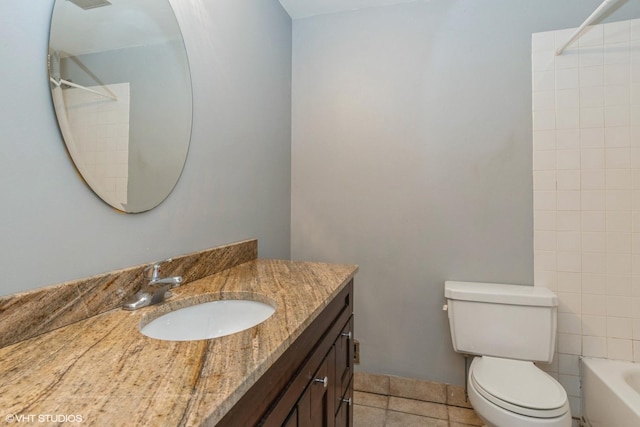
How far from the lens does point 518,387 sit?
139cm

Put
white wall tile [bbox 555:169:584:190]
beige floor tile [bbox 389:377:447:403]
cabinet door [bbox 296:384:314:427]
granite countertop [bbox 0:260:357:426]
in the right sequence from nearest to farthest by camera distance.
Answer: granite countertop [bbox 0:260:357:426] < cabinet door [bbox 296:384:314:427] < white wall tile [bbox 555:169:584:190] < beige floor tile [bbox 389:377:447:403]

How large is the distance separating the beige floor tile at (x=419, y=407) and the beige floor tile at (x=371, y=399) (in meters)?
0.04

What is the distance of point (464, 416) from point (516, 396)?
0.60m


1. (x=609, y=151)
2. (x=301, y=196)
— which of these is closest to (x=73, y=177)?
(x=301, y=196)

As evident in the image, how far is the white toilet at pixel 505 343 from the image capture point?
1322 mm

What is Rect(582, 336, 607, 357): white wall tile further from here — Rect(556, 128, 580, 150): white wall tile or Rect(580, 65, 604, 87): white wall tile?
Rect(580, 65, 604, 87): white wall tile

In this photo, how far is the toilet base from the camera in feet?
4.04

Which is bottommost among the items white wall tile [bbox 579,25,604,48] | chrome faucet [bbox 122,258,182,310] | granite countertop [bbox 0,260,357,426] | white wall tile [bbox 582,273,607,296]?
white wall tile [bbox 582,273,607,296]

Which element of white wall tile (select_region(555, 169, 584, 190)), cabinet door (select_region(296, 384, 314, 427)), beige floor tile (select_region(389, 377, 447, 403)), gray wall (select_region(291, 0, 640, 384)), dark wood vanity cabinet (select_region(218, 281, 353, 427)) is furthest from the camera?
beige floor tile (select_region(389, 377, 447, 403))

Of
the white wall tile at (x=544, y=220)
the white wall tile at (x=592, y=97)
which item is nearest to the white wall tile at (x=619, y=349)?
the white wall tile at (x=544, y=220)

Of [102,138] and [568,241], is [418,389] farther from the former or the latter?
[102,138]

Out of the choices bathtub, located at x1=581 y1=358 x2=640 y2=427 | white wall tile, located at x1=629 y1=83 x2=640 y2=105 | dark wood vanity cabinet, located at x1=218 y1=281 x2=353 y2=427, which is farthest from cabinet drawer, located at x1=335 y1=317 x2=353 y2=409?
white wall tile, located at x1=629 y1=83 x2=640 y2=105

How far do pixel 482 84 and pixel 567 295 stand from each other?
1248 mm

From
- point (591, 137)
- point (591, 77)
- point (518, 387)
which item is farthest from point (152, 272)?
point (591, 77)
